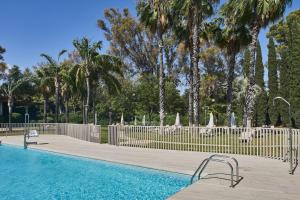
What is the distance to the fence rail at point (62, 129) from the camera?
24.0m

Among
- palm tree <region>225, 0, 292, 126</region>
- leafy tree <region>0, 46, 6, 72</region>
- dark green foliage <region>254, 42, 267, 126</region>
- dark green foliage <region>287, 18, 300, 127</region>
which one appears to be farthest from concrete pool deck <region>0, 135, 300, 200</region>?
leafy tree <region>0, 46, 6, 72</region>

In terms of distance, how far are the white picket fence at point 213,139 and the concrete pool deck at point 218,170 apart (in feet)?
2.20

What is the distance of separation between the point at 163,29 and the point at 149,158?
14.7m

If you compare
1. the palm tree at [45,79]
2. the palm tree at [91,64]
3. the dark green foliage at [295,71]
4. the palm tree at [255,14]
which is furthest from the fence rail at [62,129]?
the dark green foliage at [295,71]

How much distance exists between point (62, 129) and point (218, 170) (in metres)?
21.4

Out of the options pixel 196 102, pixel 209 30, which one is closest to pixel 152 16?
pixel 209 30

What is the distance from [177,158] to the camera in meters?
15.7

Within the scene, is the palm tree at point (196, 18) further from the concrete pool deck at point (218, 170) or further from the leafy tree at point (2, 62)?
the leafy tree at point (2, 62)

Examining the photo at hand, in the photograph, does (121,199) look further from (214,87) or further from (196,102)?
(214,87)

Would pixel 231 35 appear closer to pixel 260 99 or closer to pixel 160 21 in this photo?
pixel 160 21

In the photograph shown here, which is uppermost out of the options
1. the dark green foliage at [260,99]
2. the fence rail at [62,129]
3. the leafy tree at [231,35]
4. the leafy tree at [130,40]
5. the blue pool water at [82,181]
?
the leafy tree at [130,40]

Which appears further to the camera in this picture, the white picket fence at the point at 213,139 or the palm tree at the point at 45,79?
the palm tree at the point at 45,79

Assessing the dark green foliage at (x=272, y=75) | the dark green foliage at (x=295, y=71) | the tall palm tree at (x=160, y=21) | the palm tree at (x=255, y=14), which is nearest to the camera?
the palm tree at (x=255, y=14)

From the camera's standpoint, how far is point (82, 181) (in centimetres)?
1338
